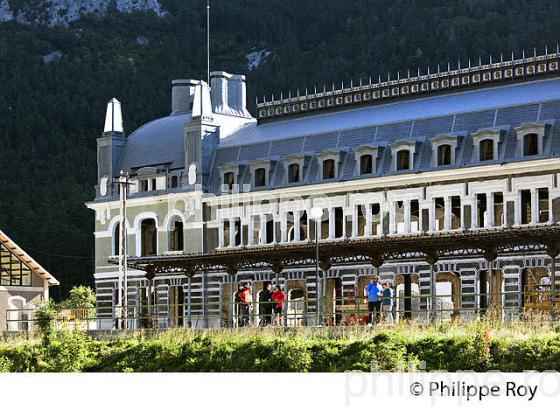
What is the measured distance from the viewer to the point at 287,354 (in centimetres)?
4141

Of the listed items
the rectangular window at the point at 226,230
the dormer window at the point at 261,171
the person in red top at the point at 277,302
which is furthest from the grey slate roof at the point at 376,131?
the person in red top at the point at 277,302

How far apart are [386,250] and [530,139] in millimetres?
9669

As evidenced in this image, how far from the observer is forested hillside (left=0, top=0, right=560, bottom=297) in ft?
388

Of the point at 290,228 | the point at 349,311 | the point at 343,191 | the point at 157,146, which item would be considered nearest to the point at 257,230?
the point at 290,228

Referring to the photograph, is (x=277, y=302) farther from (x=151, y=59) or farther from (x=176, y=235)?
(x=151, y=59)

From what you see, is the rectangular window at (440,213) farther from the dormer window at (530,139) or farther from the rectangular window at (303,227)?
the rectangular window at (303,227)

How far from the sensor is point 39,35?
6722 inches

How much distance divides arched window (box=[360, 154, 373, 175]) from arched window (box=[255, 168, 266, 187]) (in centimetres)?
657

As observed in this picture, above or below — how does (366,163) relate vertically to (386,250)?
above

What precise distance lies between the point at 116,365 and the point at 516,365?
55.4 feet

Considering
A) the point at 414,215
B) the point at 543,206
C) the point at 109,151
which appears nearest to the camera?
the point at 543,206

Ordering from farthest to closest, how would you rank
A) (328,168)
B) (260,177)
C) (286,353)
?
(260,177) → (328,168) → (286,353)
